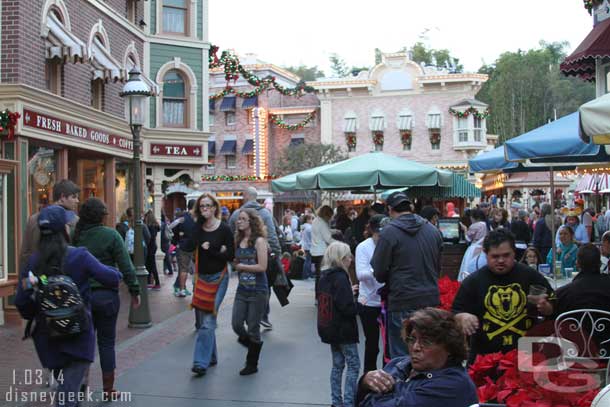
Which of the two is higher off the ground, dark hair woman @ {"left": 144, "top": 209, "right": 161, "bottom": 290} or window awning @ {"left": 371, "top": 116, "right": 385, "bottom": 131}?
window awning @ {"left": 371, "top": 116, "right": 385, "bottom": 131}

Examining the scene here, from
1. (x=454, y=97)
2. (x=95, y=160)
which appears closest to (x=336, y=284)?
(x=95, y=160)

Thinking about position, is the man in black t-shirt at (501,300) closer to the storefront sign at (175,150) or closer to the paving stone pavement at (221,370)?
the paving stone pavement at (221,370)

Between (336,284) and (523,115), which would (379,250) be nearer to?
(336,284)

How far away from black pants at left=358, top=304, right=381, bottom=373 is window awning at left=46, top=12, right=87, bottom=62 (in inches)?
353

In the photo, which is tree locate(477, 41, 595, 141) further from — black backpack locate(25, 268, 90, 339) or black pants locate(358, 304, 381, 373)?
black backpack locate(25, 268, 90, 339)

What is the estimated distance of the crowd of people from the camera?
3006 millimetres

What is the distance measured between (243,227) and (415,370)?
Result: 4556 millimetres

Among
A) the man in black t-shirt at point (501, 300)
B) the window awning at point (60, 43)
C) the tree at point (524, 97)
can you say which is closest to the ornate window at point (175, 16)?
the window awning at point (60, 43)

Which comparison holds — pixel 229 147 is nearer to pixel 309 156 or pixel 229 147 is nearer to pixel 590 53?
pixel 309 156

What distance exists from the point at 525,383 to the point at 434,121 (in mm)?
39088

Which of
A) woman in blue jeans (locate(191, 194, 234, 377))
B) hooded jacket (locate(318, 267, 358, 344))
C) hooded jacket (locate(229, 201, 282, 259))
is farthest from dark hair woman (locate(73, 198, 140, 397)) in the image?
hooded jacket (locate(229, 201, 282, 259))

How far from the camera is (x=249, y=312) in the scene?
7227mm

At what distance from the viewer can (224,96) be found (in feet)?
146

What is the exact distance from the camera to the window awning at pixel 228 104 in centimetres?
4444
